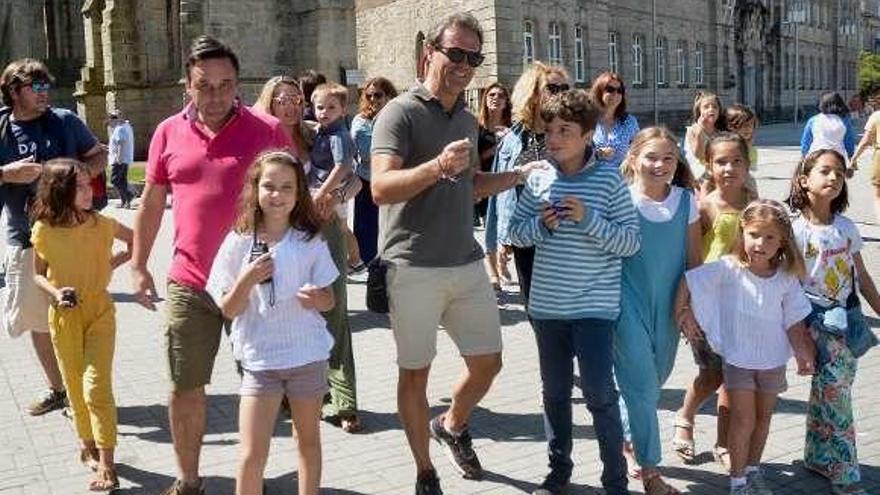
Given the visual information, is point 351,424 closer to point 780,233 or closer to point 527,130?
point 527,130

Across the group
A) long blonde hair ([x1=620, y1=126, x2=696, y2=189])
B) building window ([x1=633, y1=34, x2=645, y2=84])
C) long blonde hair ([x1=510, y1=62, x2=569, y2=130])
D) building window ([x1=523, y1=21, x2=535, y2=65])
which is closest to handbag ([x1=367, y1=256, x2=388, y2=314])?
long blonde hair ([x1=620, y1=126, x2=696, y2=189])

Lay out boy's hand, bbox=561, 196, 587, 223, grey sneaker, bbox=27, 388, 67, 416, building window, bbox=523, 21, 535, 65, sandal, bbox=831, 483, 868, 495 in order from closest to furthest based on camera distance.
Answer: boy's hand, bbox=561, 196, 587, 223
sandal, bbox=831, 483, 868, 495
grey sneaker, bbox=27, 388, 67, 416
building window, bbox=523, 21, 535, 65

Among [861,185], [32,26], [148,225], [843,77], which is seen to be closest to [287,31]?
[861,185]

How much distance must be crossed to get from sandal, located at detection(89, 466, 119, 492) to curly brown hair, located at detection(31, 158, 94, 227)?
4.58 ft

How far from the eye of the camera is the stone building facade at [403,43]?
2744 cm

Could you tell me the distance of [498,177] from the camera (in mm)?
4789

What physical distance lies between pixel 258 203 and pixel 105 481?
74.7 inches

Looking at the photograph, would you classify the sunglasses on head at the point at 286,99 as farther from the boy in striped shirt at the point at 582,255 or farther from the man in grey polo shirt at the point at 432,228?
the boy in striped shirt at the point at 582,255

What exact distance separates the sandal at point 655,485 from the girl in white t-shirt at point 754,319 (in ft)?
0.98

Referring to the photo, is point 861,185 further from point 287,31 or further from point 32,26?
point 32,26

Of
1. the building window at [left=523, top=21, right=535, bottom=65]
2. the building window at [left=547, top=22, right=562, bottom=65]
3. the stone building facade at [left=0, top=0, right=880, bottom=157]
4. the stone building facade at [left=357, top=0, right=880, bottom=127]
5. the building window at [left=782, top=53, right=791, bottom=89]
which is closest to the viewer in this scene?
the stone building facade at [left=0, top=0, right=880, bottom=157]

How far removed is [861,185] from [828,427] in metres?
16.2

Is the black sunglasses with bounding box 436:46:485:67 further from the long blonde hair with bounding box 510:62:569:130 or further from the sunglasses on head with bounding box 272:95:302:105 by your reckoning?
the sunglasses on head with bounding box 272:95:302:105

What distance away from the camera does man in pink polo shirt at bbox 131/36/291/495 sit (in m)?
4.36
